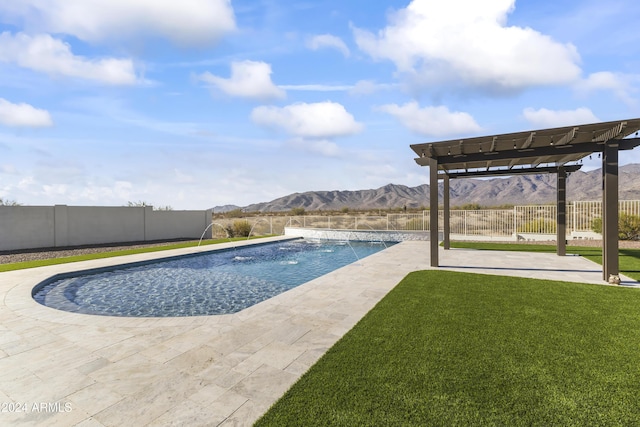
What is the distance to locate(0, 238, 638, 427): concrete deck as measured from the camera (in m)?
2.26

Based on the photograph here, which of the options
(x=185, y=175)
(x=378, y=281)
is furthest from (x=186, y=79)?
(x=185, y=175)

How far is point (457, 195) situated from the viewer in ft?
315

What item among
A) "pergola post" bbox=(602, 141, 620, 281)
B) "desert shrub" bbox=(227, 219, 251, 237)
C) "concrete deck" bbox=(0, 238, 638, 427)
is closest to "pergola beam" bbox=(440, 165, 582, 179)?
"pergola post" bbox=(602, 141, 620, 281)

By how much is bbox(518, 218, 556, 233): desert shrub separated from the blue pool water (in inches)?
425

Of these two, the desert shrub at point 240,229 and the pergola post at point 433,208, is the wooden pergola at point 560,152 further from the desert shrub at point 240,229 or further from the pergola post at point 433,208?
the desert shrub at point 240,229

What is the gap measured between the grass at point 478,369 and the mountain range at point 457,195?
68.0 metres

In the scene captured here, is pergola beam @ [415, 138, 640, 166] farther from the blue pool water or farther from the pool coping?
the pool coping

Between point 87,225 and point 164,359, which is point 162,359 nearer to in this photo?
point 164,359

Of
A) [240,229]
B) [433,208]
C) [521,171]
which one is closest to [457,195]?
[240,229]

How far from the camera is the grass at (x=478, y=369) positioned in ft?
7.09

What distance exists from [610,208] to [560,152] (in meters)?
1.70

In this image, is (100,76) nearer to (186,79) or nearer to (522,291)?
(186,79)

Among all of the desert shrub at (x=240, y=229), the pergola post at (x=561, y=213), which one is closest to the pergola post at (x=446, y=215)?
the pergola post at (x=561, y=213)

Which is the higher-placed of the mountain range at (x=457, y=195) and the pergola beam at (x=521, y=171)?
the mountain range at (x=457, y=195)
